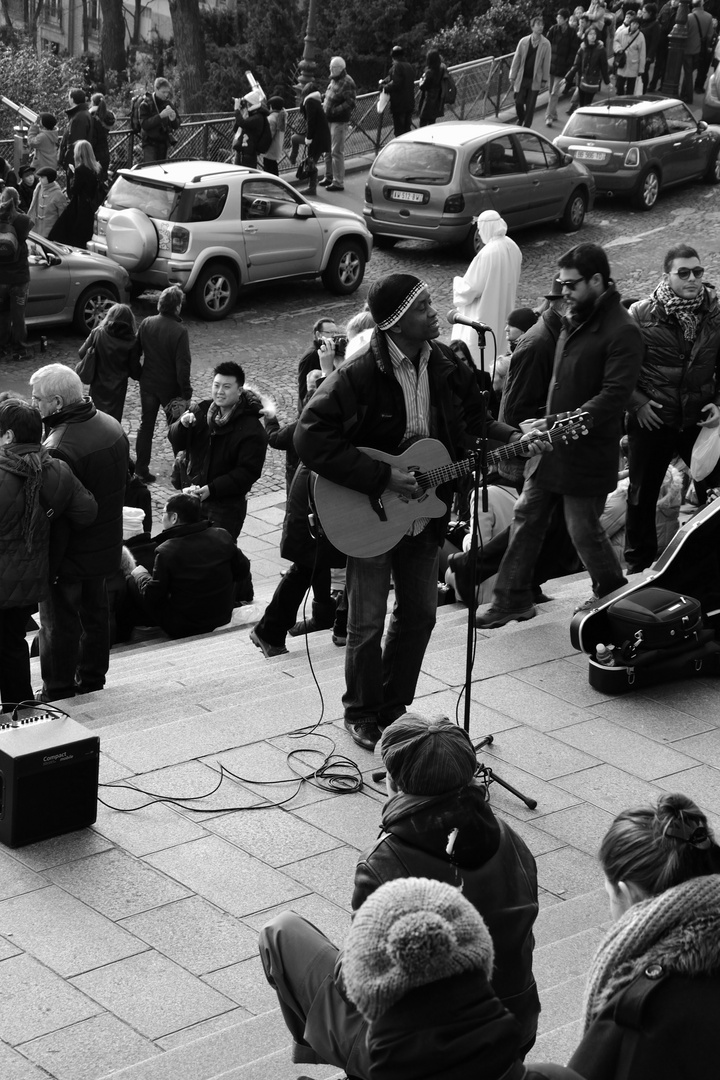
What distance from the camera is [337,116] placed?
73.8 feet

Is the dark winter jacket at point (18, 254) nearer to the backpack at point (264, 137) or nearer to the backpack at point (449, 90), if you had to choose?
the backpack at point (264, 137)

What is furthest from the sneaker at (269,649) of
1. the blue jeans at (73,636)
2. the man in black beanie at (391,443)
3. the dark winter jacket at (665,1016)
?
the dark winter jacket at (665,1016)

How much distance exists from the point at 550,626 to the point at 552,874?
9.16ft

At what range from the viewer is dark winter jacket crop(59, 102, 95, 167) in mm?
19109

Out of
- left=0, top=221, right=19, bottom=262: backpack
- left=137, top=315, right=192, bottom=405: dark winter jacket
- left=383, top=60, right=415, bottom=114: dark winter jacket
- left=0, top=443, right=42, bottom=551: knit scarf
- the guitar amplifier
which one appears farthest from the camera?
left=383, top=60, right=415, bottom=114: dark winter jacket

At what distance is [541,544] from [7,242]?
8.25m

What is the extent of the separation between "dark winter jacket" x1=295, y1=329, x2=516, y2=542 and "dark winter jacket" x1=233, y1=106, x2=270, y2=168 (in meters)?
15.9

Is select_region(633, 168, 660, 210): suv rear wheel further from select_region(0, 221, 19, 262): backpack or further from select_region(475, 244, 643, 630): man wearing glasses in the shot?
select_region(475, 244, 643, 630): man wearing glasses

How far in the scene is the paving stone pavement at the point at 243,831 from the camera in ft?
14.9

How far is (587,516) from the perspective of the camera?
7891 mm

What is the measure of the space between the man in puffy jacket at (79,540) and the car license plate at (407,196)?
38.3ft

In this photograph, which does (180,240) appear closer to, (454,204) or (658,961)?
(454,204)

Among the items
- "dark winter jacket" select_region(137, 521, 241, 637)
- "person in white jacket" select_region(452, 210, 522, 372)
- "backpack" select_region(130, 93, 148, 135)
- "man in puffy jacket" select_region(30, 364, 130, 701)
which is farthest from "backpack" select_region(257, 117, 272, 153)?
"man in puffy jacket" select_region(30, 364, 130, 701)

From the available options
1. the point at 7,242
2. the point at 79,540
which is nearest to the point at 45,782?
the point at 79,540
